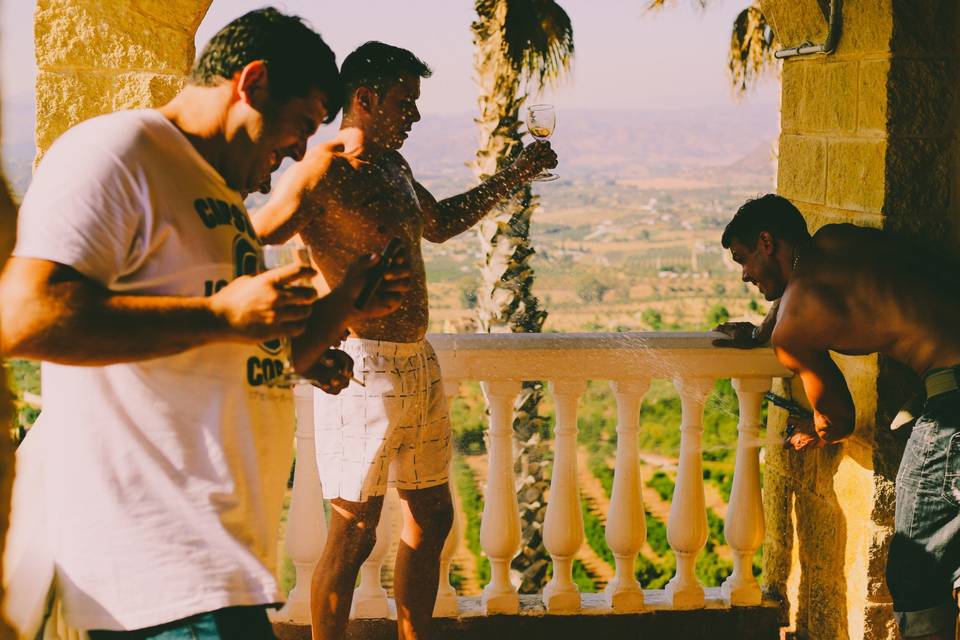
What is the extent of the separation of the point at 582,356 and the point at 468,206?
1.94 ft

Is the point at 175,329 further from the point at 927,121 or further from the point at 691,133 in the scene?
the point at 691,133

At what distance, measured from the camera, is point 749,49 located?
505 inches

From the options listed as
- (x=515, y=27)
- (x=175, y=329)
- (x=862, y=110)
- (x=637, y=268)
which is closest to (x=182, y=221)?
(x=175, y=329)

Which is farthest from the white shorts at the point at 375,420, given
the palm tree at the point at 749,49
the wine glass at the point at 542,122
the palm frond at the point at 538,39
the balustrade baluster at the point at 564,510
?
the palm tree at the point at 749,49

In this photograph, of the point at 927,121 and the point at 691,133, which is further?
the point at 691,133

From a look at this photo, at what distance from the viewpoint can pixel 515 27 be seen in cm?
1012

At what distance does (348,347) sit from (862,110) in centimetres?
166

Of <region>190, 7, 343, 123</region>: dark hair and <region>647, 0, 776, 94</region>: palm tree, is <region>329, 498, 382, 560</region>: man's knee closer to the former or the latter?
<region>190, 7, 343, 123</region>: dark hair

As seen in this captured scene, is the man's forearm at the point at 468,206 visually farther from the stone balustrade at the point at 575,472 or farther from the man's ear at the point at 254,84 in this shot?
the man's ear at the point at 254,84

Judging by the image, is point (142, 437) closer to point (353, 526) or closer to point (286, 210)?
point (286, 210)

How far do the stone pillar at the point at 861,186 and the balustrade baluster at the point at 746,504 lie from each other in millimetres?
108

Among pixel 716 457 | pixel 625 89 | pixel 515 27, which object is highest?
pixel 625 89

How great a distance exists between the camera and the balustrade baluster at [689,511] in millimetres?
3645

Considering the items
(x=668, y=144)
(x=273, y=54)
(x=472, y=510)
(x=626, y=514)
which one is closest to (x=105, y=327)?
(x=273, y=54)
